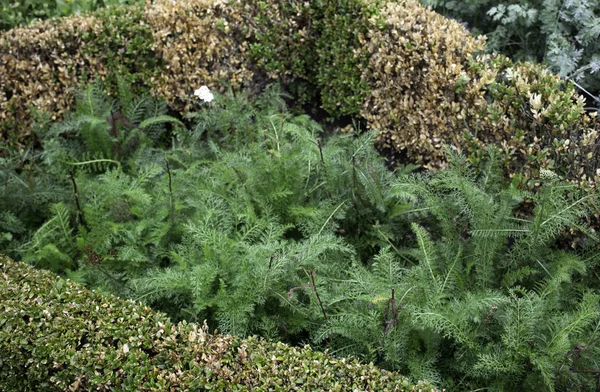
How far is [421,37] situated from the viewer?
4398 millimetres

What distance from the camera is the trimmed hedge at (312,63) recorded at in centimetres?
421

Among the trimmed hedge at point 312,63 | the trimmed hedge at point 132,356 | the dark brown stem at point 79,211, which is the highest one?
the trimmed hedge at point 312,63

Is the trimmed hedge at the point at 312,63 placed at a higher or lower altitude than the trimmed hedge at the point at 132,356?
higher

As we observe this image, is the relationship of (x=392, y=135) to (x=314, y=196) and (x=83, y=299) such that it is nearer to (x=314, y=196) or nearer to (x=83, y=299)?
(x=314, y=196)

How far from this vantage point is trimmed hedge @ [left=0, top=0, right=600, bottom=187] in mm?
4215

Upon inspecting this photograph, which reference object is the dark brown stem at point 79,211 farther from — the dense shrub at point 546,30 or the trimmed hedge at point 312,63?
the dense shrub at point 546,30

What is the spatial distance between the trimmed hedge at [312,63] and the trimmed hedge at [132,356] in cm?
194

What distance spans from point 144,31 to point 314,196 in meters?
2.03

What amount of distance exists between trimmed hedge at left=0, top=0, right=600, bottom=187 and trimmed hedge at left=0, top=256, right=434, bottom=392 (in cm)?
194

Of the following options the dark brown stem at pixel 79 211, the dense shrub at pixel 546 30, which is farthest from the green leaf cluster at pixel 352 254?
the dense shrub at pixel 546 30

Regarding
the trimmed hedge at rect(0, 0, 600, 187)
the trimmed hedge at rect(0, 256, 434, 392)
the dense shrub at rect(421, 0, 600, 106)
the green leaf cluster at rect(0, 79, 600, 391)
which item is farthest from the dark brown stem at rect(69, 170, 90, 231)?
the dense shrub at rect(421, 0, 600, 106)

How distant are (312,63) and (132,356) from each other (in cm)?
317

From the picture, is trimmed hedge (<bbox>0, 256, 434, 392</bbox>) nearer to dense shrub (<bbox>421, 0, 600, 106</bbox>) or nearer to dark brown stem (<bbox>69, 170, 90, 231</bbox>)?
dark brown stem (<bbox>69, 170, 90, 231</bbox>)

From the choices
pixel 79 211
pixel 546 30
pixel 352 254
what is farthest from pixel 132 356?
pixel 546 30
